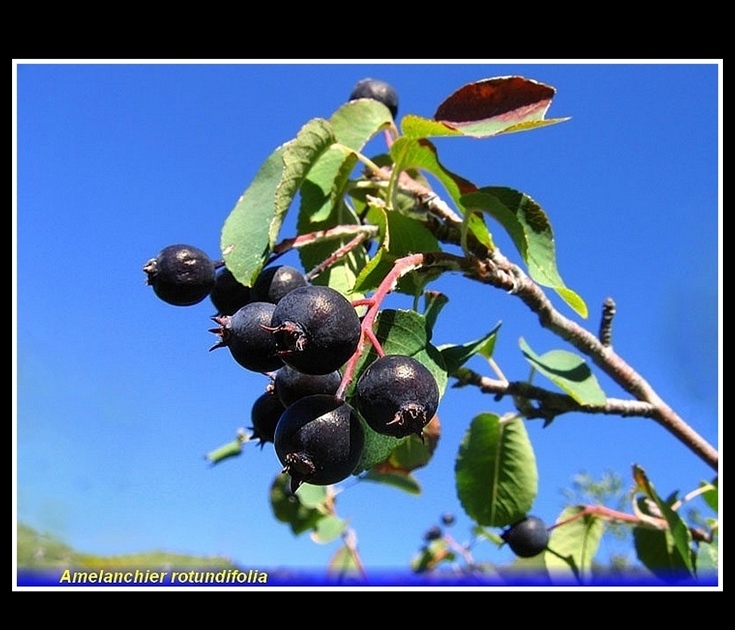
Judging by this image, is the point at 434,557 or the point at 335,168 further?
the point at 434,557

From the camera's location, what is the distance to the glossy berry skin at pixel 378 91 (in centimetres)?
198

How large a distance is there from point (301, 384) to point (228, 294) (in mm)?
368

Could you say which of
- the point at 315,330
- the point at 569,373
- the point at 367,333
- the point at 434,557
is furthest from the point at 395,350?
the point at 434,557

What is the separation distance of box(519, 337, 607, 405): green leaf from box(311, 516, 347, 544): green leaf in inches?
87.9

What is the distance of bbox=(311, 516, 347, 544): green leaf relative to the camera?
3973 mm

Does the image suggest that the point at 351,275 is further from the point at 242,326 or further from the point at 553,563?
the point at 553,563

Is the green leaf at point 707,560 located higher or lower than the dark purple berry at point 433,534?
higher

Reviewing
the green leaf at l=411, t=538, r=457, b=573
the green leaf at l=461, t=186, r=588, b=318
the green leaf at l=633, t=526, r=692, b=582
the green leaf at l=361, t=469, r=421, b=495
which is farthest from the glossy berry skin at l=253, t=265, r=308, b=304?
the green leaf at l=411, t=538, r=457, b=573

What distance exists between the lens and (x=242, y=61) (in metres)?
2.45

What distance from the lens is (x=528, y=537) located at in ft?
7.27

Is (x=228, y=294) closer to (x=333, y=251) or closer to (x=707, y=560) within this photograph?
(x=333, y=251)

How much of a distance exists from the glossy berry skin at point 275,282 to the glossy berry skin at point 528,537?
4.37ft

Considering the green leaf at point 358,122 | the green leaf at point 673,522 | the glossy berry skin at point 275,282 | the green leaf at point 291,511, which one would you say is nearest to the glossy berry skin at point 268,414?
the glossy berry skin at point 275,282

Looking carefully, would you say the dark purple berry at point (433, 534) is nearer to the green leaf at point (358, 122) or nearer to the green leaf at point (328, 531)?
the green leaf at point (328, 531)
